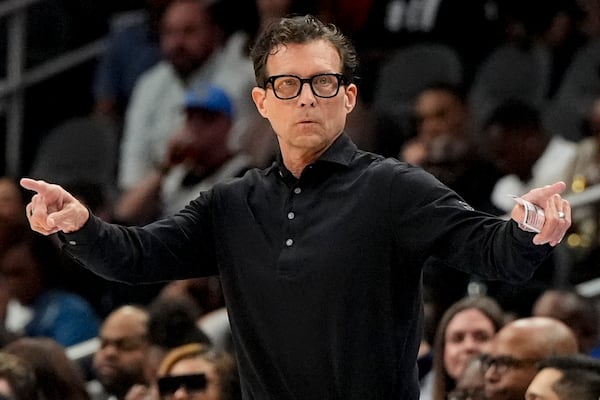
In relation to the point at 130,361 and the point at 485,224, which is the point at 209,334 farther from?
the point at 485,224

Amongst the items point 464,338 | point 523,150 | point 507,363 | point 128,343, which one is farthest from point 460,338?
point 523,150

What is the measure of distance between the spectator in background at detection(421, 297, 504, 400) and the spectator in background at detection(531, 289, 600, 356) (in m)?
0.26

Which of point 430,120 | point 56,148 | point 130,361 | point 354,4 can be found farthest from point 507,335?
point 56,148

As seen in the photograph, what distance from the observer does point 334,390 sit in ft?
11.5

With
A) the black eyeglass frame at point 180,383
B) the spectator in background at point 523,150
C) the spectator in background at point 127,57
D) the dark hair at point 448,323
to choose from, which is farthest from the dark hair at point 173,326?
the spectator in background at point 127,57

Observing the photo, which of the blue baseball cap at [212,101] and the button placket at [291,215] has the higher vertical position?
the button placket at [291,215]

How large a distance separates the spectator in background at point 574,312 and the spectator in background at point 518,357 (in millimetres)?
693

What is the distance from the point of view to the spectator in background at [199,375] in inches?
210

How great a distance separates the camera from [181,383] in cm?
535

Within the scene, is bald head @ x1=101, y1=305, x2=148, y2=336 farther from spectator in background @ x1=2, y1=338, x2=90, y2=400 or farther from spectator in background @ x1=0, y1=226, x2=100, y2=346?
spectator in background @ x1=0, y1=226, x2=100, y2=346

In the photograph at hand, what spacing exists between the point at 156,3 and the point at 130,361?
3132 mm

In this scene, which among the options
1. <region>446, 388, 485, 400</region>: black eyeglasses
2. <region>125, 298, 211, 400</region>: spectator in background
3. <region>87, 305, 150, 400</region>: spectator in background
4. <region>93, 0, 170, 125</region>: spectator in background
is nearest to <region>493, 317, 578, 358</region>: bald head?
<region>446, 388, 485, 400</region>: black eyeglasses

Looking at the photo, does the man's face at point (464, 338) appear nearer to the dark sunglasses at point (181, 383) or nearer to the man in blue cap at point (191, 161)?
the dark sunglasses at point (181, 383)

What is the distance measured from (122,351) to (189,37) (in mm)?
2566
